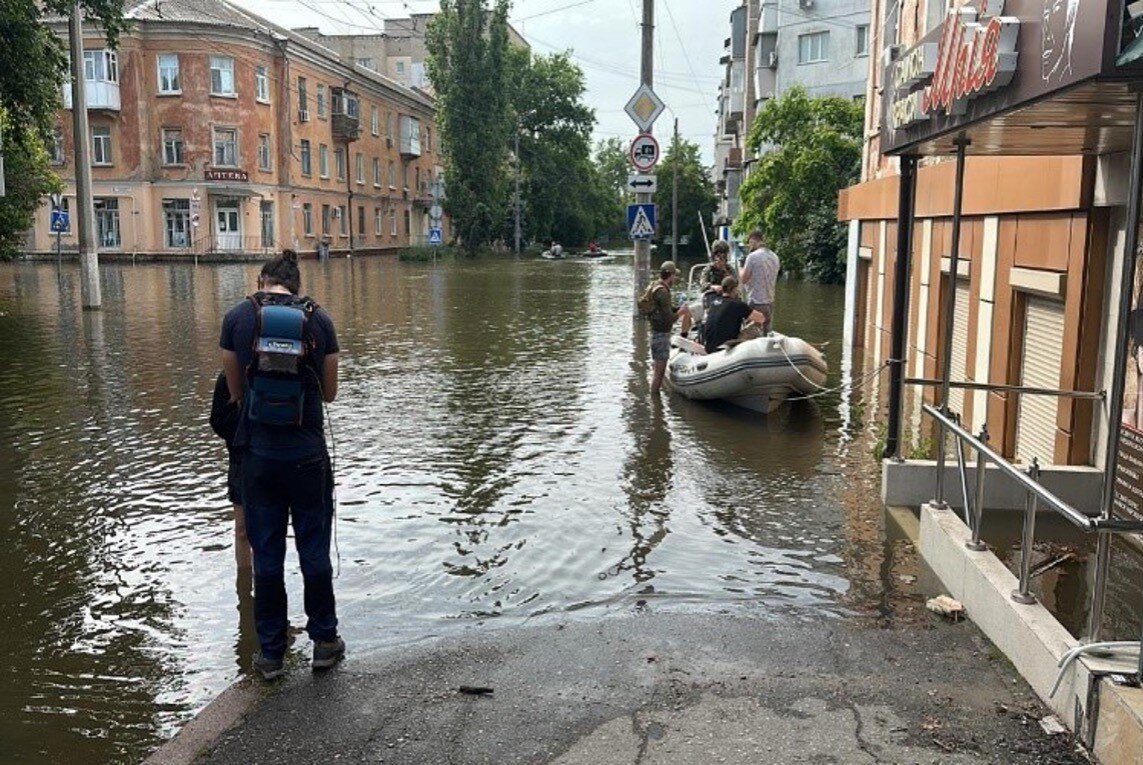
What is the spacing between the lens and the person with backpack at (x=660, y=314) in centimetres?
1171

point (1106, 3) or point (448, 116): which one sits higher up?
point (448, 116)

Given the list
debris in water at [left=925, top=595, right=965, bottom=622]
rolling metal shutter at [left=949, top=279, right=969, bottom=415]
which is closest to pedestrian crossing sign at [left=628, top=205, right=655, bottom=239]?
rolling metal shutter at [left=949, top=279, right=969, bottom=415]

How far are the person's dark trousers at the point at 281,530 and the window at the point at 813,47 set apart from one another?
40.5 metres

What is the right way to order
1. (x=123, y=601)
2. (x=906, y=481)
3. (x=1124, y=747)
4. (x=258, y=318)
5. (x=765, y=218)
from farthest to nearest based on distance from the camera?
(x=765, y=218) < (x=906, y=481) < (x=123, y=601) < (x=258, y=318) < (x=1124, y=747)

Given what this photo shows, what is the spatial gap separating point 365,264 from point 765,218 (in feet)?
74.9

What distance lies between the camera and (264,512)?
15.3 ft

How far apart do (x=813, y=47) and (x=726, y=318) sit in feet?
109

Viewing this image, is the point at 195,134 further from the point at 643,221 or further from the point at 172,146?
the point at 643,221

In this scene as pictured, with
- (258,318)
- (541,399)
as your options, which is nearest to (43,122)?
(541,399)

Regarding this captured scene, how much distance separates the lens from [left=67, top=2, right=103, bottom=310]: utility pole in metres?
20.9

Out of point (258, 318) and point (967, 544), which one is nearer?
point (258, 318)

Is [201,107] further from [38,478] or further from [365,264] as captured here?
[38,478]

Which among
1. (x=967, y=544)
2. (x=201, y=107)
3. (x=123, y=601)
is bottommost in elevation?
(x=123, y=601)

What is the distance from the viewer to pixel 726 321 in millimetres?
12031
